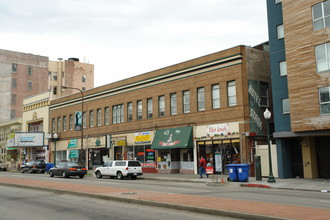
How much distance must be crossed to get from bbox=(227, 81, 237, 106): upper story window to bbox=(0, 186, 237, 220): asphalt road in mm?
17982

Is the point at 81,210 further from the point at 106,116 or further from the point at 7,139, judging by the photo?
the point at 7,139

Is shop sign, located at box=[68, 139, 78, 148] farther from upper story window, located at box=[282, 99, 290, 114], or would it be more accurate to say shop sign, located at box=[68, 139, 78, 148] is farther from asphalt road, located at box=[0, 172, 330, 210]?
upper story window, located at box=[282, 99, 290, 114]

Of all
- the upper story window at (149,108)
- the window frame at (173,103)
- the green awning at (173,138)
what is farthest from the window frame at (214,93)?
the upper story window at (149,108)

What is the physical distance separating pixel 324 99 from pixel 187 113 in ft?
42.5

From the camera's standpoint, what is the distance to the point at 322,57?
76.6 ft

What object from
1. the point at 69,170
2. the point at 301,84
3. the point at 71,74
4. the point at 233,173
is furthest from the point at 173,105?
the point at 71,74

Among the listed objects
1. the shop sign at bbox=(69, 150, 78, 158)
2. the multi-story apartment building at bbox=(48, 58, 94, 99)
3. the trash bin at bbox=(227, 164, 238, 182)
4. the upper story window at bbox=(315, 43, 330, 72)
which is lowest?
the trash bin at bbox=(227, 164, 238, 182)

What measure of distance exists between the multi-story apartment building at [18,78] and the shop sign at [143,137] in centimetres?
5369

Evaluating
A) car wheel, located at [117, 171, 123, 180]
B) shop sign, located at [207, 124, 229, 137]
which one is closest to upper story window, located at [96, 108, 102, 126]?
car wheel, located at [117, 171, 123, 180]

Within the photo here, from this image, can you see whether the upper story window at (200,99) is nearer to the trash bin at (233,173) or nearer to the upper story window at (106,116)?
the trash bin at (233,173)

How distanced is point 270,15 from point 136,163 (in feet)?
52.1

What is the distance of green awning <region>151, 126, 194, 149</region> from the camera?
31.8 metres

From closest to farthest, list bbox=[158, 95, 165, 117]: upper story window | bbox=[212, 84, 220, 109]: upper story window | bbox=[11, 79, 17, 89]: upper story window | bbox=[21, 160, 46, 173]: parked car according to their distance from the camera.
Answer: bbox=[212, 84, 220, 109]: upper story window → bbox=[158, 95, 165, 117]: upper story window → bbox=[21, 160, 46, 173]: parked car → bbox=[11, 79, 17, 89]: upper story window

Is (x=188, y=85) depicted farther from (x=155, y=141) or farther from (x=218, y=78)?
(x=155, y=141)
